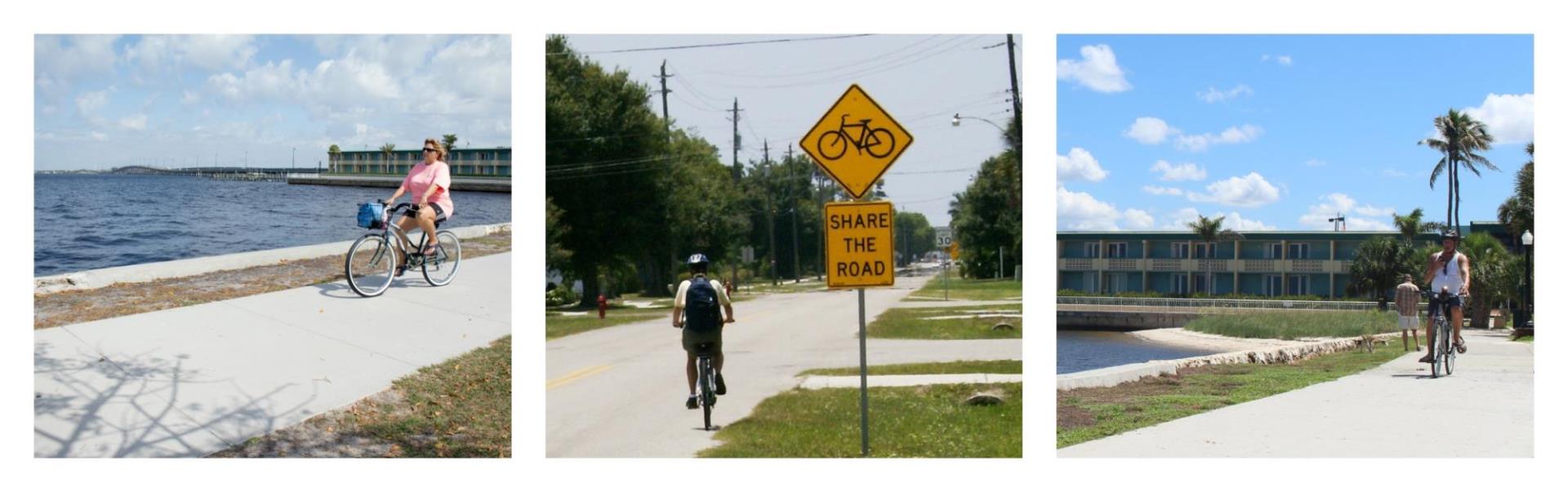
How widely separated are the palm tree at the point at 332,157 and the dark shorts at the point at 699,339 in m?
3.00

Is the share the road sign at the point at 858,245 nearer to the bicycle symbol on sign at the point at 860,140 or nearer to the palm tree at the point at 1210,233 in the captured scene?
the bicycle symbol on sign at the point at 860,140

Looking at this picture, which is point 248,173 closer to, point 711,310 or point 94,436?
point 94,436

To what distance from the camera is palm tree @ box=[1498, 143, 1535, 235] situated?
30.9 feet

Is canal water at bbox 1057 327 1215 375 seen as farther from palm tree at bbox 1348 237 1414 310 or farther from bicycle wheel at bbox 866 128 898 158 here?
bicycle wheel at bbox 866 128 898 158

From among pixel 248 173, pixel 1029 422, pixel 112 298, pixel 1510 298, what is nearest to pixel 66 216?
pixel 112 298

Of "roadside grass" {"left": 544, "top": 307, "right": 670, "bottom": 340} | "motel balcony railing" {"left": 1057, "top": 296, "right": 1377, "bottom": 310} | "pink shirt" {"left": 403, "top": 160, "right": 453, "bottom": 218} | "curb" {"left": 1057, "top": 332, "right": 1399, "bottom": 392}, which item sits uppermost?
"pink shirt" {"left": 403, "top": 160, "right": 453, "bottom": 218}

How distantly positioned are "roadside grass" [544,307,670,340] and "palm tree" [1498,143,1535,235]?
7453 mm

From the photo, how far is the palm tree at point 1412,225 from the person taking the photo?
9773 millimetres

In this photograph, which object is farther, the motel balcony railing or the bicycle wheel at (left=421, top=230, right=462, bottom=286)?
the motel balcony railing

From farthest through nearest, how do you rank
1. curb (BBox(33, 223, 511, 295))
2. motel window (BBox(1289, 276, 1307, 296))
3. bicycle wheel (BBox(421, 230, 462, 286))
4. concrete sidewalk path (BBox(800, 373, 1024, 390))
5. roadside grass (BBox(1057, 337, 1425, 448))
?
motel window (BBox(1289, 276, 1307, 296))
concrete sidewalk path (BBox(800, 373, 1024, 390))
bicycle wheel (BBox(421, 230, 462, 286))
roadside grass (BBox(1057, 337, 1425, 448))
curb (BBox(33, 223, 511, 295))

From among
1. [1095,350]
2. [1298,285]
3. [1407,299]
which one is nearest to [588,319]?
[1095,350]

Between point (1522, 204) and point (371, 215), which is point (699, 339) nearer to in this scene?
point (371, 215)

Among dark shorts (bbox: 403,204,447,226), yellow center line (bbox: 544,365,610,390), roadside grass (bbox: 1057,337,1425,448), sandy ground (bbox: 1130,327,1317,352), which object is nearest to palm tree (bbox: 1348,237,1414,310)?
roadside grass (bbox: 1057,337,1425,448)

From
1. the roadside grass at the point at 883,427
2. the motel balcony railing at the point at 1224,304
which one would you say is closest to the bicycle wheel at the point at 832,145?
the roadside grass at the point at 883,427
